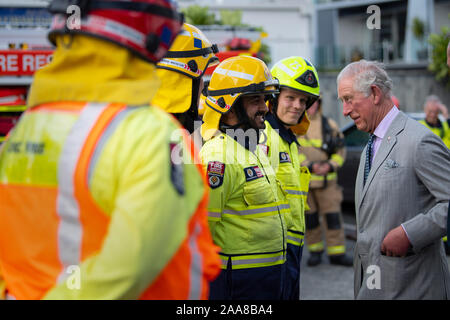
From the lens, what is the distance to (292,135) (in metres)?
4.76

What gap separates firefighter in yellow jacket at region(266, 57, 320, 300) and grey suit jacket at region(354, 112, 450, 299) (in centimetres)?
97

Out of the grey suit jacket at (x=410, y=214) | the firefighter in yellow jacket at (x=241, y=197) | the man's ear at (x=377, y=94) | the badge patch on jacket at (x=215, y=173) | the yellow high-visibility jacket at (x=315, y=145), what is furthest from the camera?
the yellow high-visibility jacket at (x=315, y=145)

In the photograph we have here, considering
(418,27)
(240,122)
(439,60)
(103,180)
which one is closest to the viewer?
(103,180)

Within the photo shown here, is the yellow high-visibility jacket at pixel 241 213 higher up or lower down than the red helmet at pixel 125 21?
lower down

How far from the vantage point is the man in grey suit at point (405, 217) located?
304 centimetres

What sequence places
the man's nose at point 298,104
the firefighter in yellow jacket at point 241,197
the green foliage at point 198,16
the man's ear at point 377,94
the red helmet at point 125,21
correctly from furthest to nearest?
the green foliage at point 198,16
the man's nose at point 298,104
the man's ear at point 377,94
the firefighter in yellow jacket at point 241,197
the red helmet at point 125,21

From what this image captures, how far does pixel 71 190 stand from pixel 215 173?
5.25ft

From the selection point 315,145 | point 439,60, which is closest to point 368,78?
point 315,145

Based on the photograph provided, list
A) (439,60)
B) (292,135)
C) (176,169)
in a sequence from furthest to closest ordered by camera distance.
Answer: (439,60), (292,135), (176,169)

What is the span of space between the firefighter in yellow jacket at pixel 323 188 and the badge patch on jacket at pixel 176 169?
229 inches

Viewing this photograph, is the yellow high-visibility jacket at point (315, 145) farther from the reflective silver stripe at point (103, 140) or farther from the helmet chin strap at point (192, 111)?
the reflective silver stripe at point (103, 140)

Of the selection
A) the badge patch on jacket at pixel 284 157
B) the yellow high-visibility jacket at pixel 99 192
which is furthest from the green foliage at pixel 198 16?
the yellow high-visibility jacket at pixel 99 192

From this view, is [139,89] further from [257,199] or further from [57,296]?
[257,199]

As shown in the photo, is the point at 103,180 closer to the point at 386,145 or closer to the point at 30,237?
the point at 30,237
